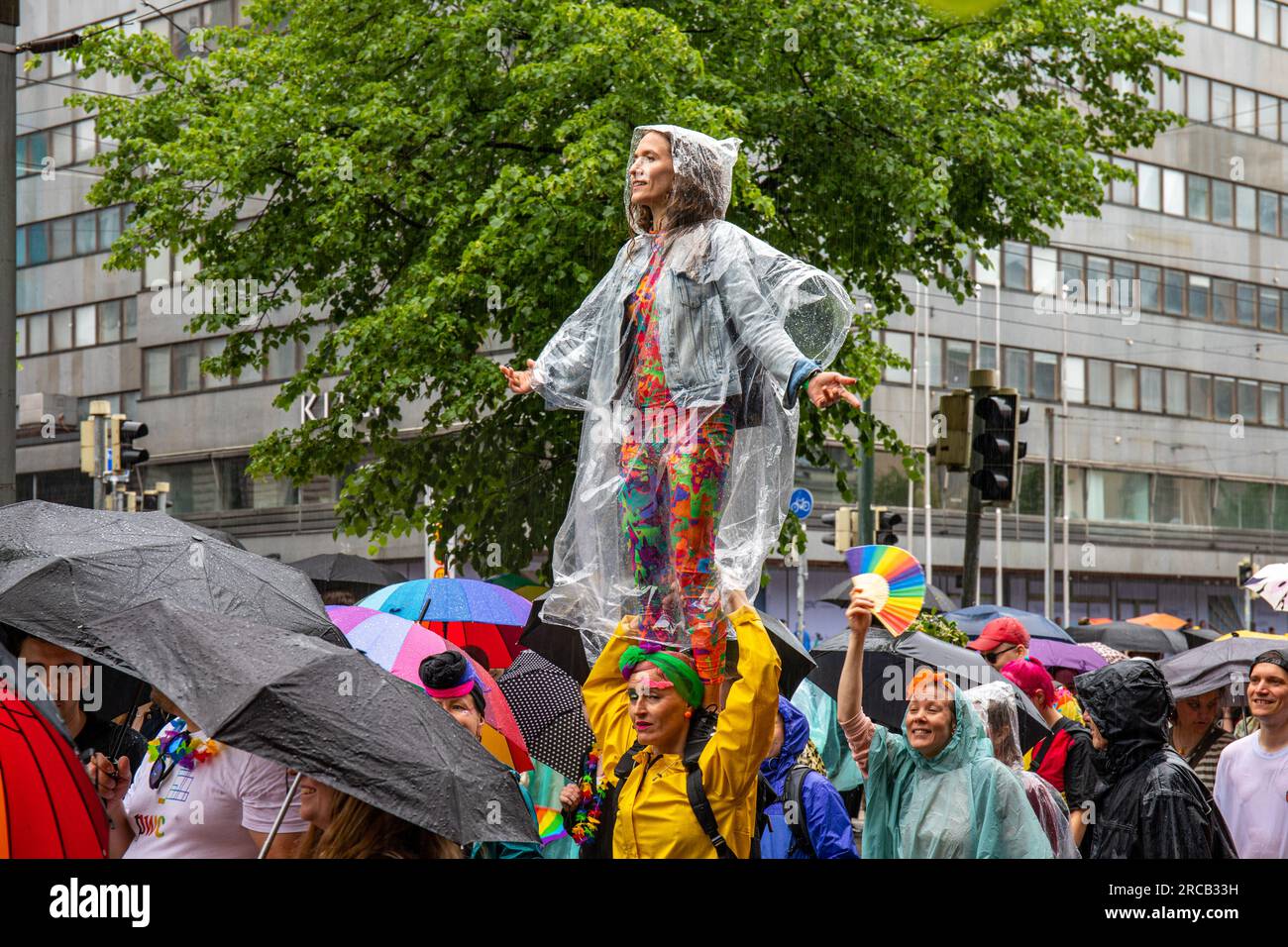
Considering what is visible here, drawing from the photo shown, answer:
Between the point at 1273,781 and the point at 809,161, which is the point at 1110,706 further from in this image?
the point at 809,161

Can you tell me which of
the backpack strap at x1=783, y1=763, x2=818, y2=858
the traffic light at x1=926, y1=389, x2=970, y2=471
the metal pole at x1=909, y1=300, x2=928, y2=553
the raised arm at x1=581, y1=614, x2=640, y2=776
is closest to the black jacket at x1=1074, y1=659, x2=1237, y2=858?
the backpack strap at x1=783, y1=763, x2=818, y2=858

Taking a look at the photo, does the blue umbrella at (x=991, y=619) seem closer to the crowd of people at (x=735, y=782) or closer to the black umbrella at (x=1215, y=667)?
the black umbrella at (x=1215, y=667)

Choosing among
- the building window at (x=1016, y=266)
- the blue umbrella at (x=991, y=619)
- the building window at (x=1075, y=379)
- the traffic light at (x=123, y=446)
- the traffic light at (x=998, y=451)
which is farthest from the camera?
the building window at (x=1075, y=379)

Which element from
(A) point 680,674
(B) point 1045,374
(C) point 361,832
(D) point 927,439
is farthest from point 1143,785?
(B) point 1045,374

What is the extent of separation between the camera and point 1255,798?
687 cm

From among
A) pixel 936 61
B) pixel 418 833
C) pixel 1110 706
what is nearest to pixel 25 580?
pixel 418 833

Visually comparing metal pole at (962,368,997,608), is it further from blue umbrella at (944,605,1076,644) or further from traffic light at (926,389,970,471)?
blue umbrella at (944,605,1076,644)

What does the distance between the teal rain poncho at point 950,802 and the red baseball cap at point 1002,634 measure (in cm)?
414

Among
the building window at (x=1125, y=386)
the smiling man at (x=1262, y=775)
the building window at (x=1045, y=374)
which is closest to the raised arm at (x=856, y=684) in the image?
the smiling man at (x=1262, y=775)

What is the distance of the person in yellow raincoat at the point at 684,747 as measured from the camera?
16.9 feet

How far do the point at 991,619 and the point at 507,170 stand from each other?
6170mm

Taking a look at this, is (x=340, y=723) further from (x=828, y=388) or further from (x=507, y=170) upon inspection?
(x=507, y=170)

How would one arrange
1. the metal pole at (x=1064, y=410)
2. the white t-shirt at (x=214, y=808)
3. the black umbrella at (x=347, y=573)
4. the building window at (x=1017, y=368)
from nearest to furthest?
1. the white t-shirt at (x=214, y=808)
2. the black umbrella at (x=347, y=573)
3. the building window at (x=1017, y=368)
4. the metal pole at (x=1064, y=410)
